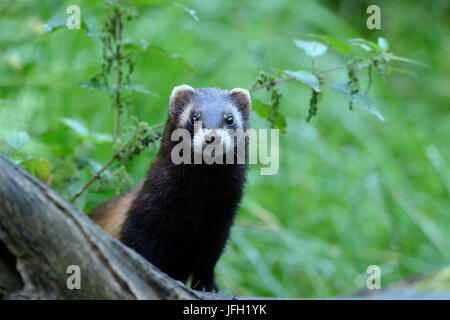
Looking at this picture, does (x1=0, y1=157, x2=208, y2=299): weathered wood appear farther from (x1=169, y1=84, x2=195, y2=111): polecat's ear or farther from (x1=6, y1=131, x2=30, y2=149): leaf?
(x1=169, y1=84, x2=195, y2=111): polecat's ear

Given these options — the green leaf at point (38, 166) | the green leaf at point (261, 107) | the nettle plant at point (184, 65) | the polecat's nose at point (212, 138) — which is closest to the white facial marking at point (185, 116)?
the nettle plant at point (184, 65)

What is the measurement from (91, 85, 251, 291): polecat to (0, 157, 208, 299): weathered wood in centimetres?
100

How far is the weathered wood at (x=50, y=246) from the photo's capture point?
2.29 m

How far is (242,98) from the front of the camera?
3.70m

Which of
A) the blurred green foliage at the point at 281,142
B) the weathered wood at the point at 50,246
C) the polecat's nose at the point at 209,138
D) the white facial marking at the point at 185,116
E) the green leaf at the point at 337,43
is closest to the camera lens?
the weathered wood at the point at 50,246

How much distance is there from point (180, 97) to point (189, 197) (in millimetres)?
630

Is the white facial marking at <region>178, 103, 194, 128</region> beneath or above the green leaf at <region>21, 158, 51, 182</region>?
above

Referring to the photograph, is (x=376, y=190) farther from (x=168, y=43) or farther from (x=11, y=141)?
(x=11, y=141)

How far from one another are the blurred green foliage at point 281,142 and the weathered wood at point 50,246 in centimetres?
177

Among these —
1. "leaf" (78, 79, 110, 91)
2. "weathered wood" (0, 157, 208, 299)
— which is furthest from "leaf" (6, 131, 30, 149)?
"weathered wood" (0, 157, 208, 299)

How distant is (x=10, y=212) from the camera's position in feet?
7.50

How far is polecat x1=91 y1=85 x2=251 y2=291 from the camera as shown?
344 centimetres

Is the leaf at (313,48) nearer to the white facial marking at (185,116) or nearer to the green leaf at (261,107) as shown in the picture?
the green leaf at (261,107)

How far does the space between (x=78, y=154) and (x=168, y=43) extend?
3.35 meters
